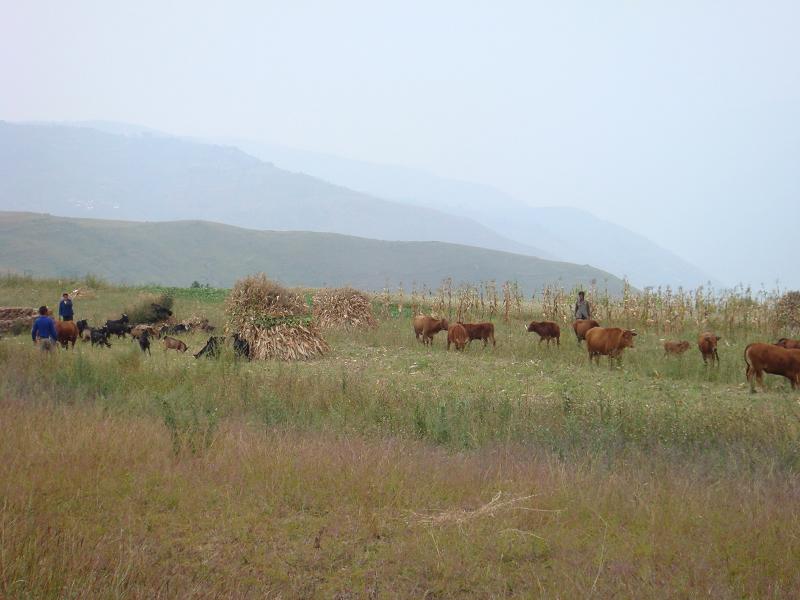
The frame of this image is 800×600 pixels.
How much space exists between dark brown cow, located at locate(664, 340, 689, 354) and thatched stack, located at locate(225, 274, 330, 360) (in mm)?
8113

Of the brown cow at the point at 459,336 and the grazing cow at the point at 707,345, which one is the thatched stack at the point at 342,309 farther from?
the grazing cow at the point at 707,345

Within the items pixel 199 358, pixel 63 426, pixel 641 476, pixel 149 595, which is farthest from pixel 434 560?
pixel 199 358

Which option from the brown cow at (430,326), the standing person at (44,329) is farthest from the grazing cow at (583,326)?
the standing person at (44,329)

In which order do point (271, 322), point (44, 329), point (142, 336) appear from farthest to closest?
point (271, 322) < point (142, 336) < point (44, 329)

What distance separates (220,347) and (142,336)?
2.33m

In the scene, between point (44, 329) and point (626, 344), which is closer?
point (44, 329)

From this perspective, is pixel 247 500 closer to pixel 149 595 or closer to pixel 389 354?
pixel 149 595

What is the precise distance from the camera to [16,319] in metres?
21.3

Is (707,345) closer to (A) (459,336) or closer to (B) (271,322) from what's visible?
(A) (459,336)

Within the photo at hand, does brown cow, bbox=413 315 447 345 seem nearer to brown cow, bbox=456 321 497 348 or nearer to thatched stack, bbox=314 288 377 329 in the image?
brown cow, bbox=456 321 497 348

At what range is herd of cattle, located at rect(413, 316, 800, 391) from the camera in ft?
40.9

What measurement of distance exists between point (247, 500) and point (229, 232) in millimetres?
171999

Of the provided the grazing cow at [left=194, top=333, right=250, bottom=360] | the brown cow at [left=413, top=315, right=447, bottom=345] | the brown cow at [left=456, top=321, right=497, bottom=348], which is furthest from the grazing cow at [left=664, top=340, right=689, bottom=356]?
the grazing cow at [left=194, top=333, right=250, bottom=360]

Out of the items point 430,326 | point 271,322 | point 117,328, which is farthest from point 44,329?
point 430,326
